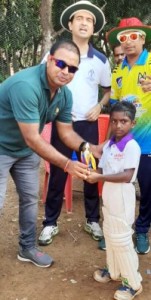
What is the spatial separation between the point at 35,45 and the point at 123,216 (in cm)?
767

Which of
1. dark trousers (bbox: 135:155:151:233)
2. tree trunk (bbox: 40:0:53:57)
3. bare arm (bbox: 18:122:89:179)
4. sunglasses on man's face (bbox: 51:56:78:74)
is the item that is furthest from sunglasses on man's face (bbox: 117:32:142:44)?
tree trunk (bbox: 40:0:53:57)

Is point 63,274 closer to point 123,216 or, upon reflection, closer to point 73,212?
point 123,216

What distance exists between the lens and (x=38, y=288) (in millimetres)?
3111

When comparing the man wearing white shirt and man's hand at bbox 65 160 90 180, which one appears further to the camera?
the man wearing white shirt

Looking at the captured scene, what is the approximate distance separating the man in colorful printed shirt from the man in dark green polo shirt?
1.63 feet

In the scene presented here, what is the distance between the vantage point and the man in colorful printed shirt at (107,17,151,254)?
10.5 ft

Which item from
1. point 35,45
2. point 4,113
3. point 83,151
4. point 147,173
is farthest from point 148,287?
point 35,45

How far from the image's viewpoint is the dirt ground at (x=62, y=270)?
3047mm

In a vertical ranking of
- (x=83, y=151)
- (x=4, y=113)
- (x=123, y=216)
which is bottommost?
(x=123, y=216)

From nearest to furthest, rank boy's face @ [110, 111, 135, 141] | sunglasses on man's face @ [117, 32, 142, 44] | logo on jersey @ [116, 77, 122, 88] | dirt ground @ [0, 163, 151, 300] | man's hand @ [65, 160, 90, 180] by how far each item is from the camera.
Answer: man's hand @ [65, 160, 90, 180], boy's face @ [110, 111, 135, 141], dirt ground @ [0, 163, 151, 300], sunglasses on man's face @ [117, 32, 142, 44], logo on jersey @ [116, 77, 122, 88]

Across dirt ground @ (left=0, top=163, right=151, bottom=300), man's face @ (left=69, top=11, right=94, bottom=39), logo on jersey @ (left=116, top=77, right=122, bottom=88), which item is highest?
man's face @ (left=69, top=11, right=94, bottom=39)

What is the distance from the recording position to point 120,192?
2.72 metres

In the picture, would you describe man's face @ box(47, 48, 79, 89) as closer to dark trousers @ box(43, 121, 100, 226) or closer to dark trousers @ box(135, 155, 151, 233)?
dark trousers @ box(43, 121, 100, 226)

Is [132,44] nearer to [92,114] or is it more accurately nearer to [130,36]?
[130,36]
